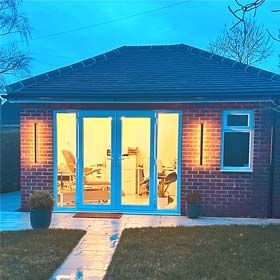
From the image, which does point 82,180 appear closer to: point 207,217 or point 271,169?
point 207,217

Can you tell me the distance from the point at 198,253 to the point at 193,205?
2107 millimetres

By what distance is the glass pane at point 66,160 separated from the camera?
7.30m

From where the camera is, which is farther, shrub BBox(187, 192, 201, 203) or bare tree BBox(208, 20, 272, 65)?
bare tree BBox(208, 20, 272, 65)

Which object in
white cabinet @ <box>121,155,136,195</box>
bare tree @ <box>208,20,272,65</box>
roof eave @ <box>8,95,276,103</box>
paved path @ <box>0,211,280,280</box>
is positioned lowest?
paved path @ <box>0,211,280,280</box>

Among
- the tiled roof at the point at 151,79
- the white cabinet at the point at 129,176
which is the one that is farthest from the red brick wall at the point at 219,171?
the white cabinet at the point at 129,176

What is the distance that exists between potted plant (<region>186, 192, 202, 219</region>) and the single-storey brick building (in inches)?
12.3

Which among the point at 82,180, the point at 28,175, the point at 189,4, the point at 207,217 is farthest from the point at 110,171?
the point at 189,4

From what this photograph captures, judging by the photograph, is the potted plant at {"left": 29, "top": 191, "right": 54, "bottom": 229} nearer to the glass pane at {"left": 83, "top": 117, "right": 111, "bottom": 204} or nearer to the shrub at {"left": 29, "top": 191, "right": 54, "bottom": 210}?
the shrub at {"left": 29, "top": 191, "right": 54, "bottom": 210}

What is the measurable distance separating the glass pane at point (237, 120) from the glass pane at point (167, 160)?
1.14m

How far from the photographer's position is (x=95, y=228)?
6.04m

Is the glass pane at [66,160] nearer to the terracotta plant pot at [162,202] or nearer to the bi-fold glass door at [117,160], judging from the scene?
the bi-fold glass door at [117,160]

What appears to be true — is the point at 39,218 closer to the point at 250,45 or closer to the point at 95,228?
the point at 95,228

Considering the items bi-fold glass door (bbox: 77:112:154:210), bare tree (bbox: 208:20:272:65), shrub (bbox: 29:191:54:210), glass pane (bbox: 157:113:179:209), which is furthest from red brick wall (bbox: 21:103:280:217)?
bare tree (bbox: 208:20:272:65)

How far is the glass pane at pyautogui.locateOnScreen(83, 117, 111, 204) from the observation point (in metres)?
7.28
